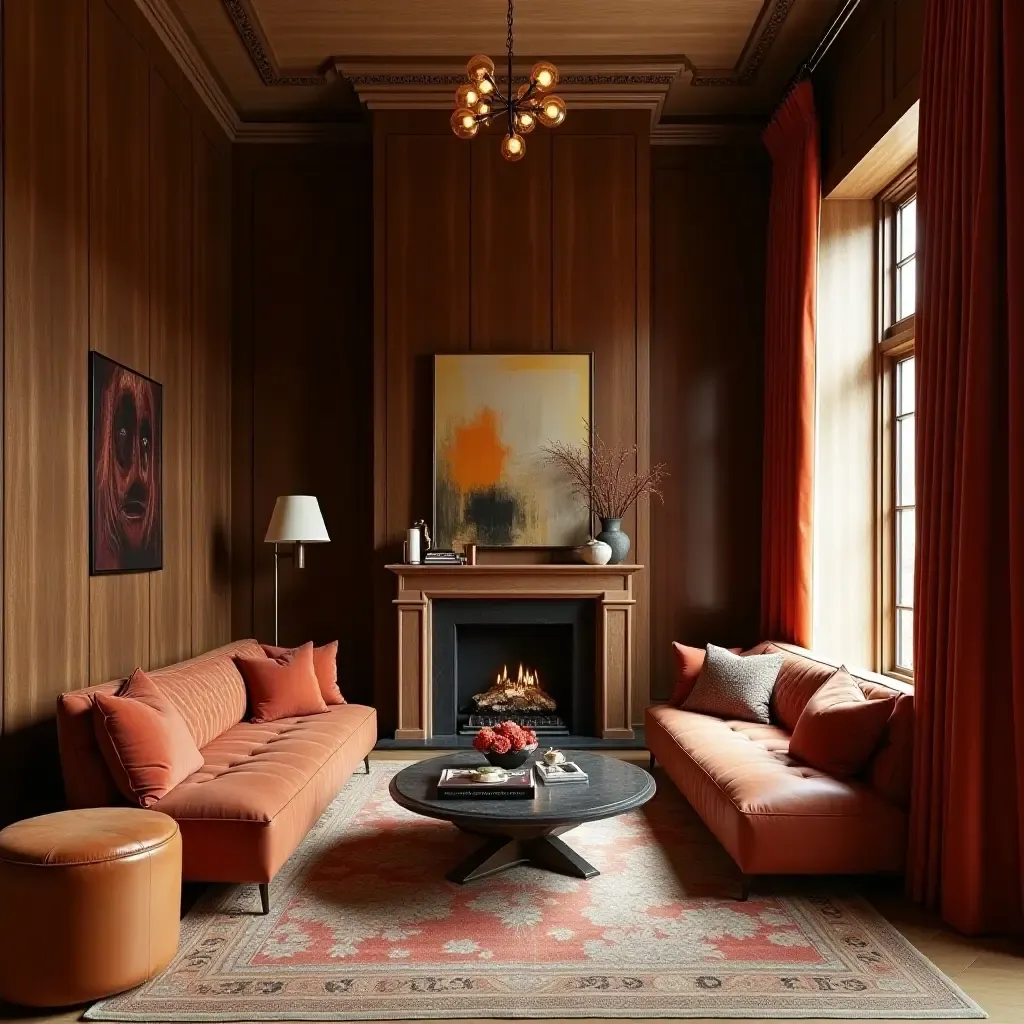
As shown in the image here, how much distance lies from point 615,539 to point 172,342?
9.33 ft

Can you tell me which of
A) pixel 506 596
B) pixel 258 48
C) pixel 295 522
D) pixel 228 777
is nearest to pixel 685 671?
pixel 506 596

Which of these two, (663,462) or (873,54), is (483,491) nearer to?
(663,462)

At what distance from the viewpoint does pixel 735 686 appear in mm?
4988

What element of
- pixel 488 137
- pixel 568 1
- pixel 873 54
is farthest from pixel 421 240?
pixel 873 54

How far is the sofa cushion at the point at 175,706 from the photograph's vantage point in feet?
11.1

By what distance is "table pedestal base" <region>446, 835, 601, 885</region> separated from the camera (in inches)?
142

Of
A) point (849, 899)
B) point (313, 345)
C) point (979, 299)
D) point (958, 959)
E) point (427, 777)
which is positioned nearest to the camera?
point (958, 959)

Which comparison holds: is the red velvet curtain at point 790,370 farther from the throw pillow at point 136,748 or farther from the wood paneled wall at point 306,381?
the throw pillow at point 136,748

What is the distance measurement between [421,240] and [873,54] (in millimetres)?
2793

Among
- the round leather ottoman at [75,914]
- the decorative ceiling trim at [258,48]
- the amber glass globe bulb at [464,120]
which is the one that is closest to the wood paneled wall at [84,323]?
the decorative ceiling trim at [258,48]

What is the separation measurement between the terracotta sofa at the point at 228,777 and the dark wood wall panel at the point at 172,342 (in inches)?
37.0

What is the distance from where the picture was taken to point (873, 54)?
483 cm

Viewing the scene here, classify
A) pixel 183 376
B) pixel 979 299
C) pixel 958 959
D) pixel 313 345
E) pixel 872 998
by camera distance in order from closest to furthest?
pixel 872 998, pixel 958 959, pixel 979 299, pixel 183 376, pixel 313 345

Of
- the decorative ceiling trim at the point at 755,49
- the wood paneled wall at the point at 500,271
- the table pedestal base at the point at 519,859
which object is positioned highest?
the decorative ceiling trim at the point at 755,49
